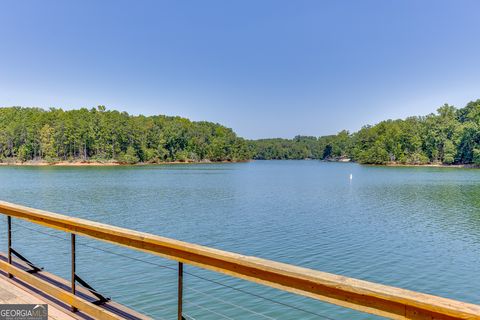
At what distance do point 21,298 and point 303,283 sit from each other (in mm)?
3962

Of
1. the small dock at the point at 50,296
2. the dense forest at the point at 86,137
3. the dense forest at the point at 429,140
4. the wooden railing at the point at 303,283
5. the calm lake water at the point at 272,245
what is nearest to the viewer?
the wooden railing at the point at 303,283

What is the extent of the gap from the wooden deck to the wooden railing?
0.21m

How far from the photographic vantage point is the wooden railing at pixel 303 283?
1.98 metres

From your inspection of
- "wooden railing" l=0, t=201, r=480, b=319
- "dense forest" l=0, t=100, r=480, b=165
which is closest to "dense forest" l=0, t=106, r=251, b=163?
"dense forest" l=0, t=100, r=480, b=165

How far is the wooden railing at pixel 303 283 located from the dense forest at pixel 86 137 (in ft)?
386

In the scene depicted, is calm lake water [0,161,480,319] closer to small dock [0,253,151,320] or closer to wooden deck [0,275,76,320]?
small dock [0,253,151,320]

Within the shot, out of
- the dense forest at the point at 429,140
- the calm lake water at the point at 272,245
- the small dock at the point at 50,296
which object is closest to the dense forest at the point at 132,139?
the dense forest at the point at 429,140

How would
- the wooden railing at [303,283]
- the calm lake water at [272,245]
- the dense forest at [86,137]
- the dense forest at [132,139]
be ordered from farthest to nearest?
1. the dense forest at [86,137]
2. the dense forest at [132,139]
3. the calm lake water at [272,245]
4. the wooden railing at [303,283]

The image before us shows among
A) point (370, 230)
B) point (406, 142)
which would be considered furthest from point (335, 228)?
point (406, 142)

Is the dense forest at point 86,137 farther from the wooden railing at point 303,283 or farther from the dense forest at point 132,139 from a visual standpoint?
the wooden railing at point 303,283

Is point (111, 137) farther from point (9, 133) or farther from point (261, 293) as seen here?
point (261, 293)

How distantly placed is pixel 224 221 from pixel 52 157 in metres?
106

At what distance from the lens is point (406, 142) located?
124188 millimetres

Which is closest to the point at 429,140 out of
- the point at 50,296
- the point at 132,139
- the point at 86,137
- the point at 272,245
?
the point at 132,139
